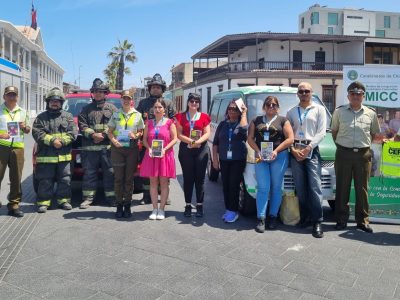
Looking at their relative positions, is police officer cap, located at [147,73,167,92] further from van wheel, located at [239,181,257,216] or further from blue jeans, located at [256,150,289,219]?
blue jeans, located at [256,150,289,219]

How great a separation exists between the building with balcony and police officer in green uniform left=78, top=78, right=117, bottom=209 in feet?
288

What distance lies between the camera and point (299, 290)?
Answer: 3.81 m

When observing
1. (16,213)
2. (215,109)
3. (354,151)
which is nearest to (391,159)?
(354,151)

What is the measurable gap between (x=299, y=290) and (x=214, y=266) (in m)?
0.94

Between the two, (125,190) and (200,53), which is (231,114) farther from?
(200,53)

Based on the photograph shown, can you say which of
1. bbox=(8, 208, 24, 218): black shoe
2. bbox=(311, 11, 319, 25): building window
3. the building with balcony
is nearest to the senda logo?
bbox=(8, 208, 24, 218): black shoe

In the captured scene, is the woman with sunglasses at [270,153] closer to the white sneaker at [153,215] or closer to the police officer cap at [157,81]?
the white sneaker at [153,215]

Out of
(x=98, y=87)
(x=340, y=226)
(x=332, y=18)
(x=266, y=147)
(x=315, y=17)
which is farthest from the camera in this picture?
(x=332, y=18)

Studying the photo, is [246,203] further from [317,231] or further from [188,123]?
[188,123]

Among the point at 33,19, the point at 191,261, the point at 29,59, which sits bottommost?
the point at 191,261

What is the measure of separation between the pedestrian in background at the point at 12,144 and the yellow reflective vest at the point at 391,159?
5.42m

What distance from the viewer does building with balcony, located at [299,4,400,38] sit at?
88825mm

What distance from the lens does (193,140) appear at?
6102 mm

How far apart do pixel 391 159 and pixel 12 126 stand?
18.5 feet
